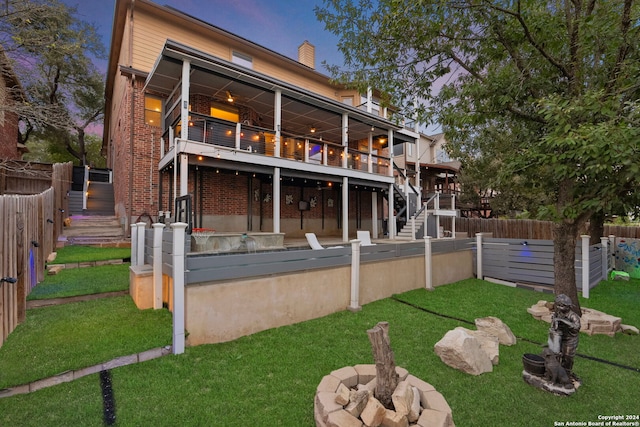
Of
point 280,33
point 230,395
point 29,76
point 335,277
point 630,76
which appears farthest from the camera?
point 280,33

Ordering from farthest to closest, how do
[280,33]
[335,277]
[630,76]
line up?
[280,33] → [335,277] → [630,76]

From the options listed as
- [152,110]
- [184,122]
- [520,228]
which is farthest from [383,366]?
[520,228]

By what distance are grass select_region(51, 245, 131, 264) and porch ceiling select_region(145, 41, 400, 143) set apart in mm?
6010

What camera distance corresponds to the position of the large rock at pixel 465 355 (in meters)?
3.97

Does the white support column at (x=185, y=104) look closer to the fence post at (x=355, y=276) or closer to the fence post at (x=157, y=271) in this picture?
the fence post at (x=157, y=271)

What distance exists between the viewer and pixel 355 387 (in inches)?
126

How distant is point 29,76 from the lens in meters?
7.27

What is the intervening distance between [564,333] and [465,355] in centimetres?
125

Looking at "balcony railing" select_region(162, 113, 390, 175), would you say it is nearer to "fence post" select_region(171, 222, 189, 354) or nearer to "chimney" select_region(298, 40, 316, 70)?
"fence post" select_region(171, 222, 189, 354)

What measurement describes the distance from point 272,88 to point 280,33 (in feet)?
90.8

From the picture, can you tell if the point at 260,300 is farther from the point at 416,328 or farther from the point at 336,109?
the point at 336,109

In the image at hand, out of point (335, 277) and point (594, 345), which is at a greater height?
point (335, 277)

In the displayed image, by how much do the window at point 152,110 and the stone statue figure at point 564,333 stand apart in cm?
1350

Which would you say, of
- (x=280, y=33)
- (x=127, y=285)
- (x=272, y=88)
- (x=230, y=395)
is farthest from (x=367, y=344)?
(x=280, y=33)
